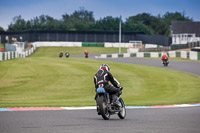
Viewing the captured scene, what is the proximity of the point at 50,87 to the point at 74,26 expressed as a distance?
133m

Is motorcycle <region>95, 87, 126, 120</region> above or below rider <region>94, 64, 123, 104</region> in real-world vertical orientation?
below

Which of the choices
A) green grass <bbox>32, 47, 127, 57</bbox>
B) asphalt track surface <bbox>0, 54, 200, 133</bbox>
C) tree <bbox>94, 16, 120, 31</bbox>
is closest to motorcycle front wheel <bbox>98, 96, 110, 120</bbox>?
asphalt track surface <bbox>0, 54, 200, 133</bbox>

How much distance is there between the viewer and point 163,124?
10133 mm

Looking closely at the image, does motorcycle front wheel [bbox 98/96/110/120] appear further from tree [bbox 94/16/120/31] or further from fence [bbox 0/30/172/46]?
tree [bbox 94/16/120/31]

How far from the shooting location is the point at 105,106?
1131 centimetres

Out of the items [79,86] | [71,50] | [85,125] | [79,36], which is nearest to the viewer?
[85,125]

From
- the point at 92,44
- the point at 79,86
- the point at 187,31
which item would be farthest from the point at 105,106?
the point at 187,31

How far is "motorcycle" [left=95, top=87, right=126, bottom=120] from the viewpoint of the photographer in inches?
440

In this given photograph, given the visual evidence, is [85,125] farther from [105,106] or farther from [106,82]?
[106,82]

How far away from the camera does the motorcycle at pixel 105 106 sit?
1118 centimetres

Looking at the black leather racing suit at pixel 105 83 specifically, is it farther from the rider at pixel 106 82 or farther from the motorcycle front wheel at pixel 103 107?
the motorcycle front wheel at pixel 103 107

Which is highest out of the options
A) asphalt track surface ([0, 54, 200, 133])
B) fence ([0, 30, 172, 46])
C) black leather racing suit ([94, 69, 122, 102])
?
fence ([0, 30, 172, 46])

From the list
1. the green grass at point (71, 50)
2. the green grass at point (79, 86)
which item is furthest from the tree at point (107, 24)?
the green grass at point (79, 86)

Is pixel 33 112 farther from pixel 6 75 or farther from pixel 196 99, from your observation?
pixel 6 75
